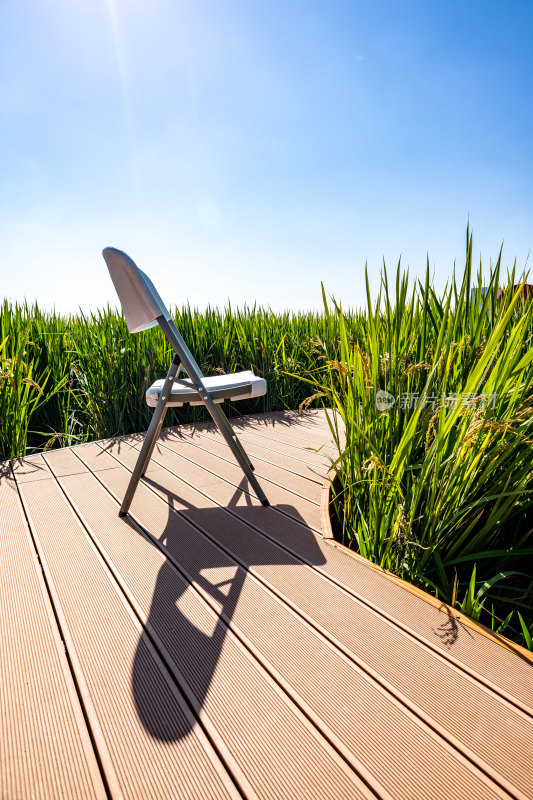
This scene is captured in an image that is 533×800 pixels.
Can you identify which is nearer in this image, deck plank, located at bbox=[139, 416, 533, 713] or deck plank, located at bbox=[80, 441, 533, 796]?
deck plank, located at bbox=[80, 441, 533, 796]

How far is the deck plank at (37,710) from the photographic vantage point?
72 centimetres

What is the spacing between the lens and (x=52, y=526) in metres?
1.70

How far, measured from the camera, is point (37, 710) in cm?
85

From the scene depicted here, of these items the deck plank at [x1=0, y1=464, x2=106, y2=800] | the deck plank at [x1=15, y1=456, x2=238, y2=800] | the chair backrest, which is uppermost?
the chair backrest

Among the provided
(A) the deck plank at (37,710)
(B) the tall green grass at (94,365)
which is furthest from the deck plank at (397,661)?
(B) the tall green grass at (94,365)

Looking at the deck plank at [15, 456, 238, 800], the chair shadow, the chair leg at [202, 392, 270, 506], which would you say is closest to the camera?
the deck plank at [15, 456, 238, 800]

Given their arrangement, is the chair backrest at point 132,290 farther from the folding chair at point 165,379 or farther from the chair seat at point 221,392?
the chair seat at point 221,392

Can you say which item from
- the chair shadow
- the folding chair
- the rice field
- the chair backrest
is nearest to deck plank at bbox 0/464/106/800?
the chair shadow

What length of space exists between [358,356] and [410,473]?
426mm

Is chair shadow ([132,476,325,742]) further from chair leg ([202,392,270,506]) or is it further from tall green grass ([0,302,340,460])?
tall green grass ([0,302,340,460])

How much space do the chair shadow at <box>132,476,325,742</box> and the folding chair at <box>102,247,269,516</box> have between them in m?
0.25

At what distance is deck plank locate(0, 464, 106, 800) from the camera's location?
716 mm

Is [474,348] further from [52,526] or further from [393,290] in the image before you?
[52,526]

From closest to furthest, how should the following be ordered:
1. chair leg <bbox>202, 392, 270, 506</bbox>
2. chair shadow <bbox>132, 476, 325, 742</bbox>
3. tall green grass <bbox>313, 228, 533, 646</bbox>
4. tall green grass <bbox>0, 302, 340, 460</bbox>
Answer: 1. chair shadow <bbox>132, 476, 325, 742</bbox>
2. tall green grass <bbox>313, 228, 533, 646</bbox>
3. chair leg <bbox>202, 392, 270, 506</bbox>
4. tall green grass <bbox>0, 302, 340, 460</bbox>
